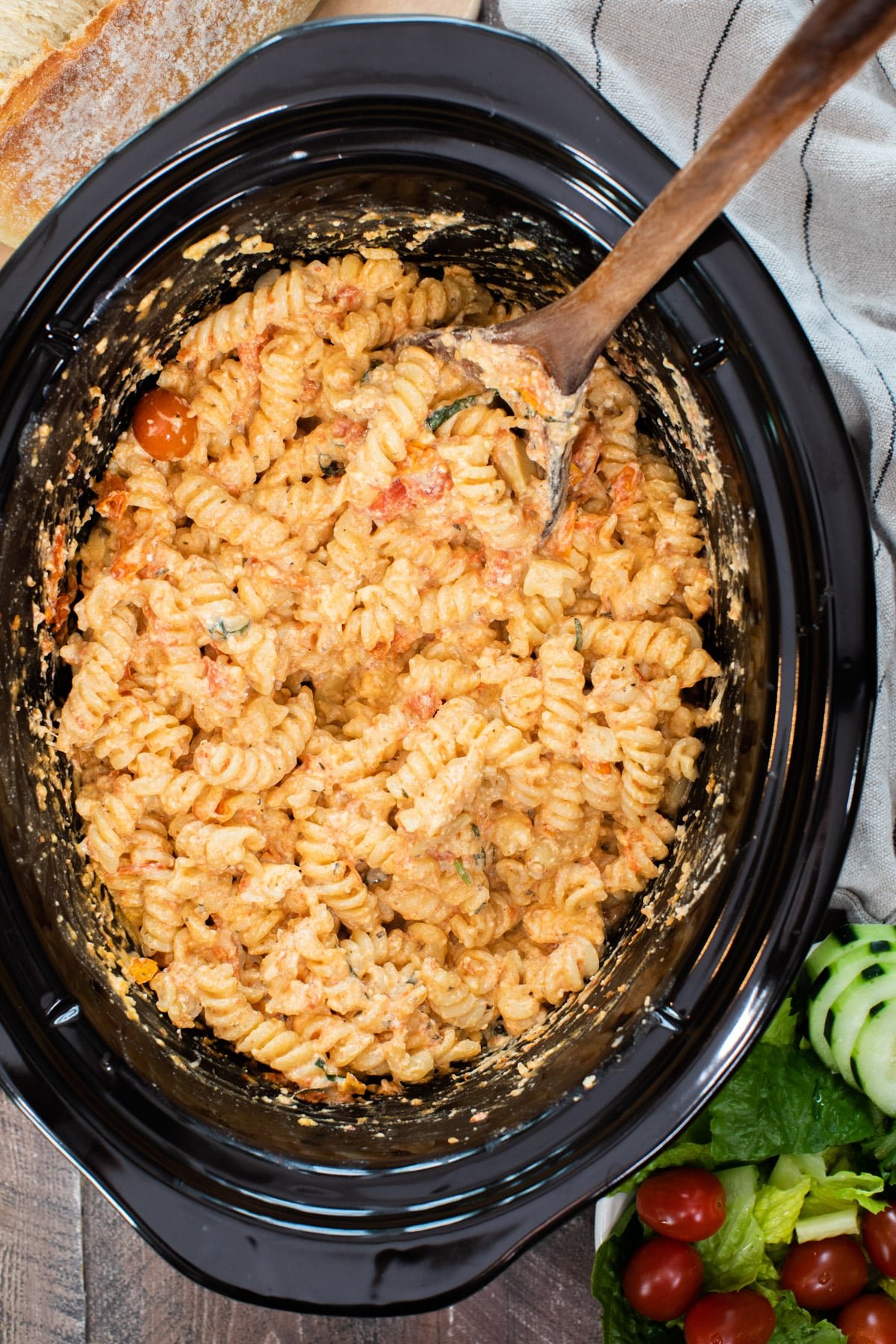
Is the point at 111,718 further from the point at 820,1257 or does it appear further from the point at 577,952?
the point at 820,1257

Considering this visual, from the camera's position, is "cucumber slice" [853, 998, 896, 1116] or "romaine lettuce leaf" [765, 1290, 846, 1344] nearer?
"cucumber slice" [853, 998, 896, 1116]

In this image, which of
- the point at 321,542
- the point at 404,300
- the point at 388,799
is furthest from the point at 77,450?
the point at 388,799

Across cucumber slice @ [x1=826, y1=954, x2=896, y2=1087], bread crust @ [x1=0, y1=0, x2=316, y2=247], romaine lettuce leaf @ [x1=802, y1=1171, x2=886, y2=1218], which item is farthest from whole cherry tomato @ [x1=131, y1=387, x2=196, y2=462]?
romaine lettuce leaf @ [x1=802, y1=1171, x2=886, y2=1218]

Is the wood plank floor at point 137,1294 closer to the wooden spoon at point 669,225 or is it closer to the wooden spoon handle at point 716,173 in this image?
the wooden spoon at point 669,225

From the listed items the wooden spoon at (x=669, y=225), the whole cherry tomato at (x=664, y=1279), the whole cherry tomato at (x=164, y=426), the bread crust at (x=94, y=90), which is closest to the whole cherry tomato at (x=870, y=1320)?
the whole cherry tomato at (x=664, y=1279)

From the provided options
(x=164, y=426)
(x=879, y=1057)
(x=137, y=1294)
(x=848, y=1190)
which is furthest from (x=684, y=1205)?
(x=164, y=426)

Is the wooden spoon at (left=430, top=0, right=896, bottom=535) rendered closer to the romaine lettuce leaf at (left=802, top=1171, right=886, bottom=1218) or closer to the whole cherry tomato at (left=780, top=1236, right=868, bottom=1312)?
the romaine lettuce leaf at (left=802, top=1171, right=886, bottom=1218)
